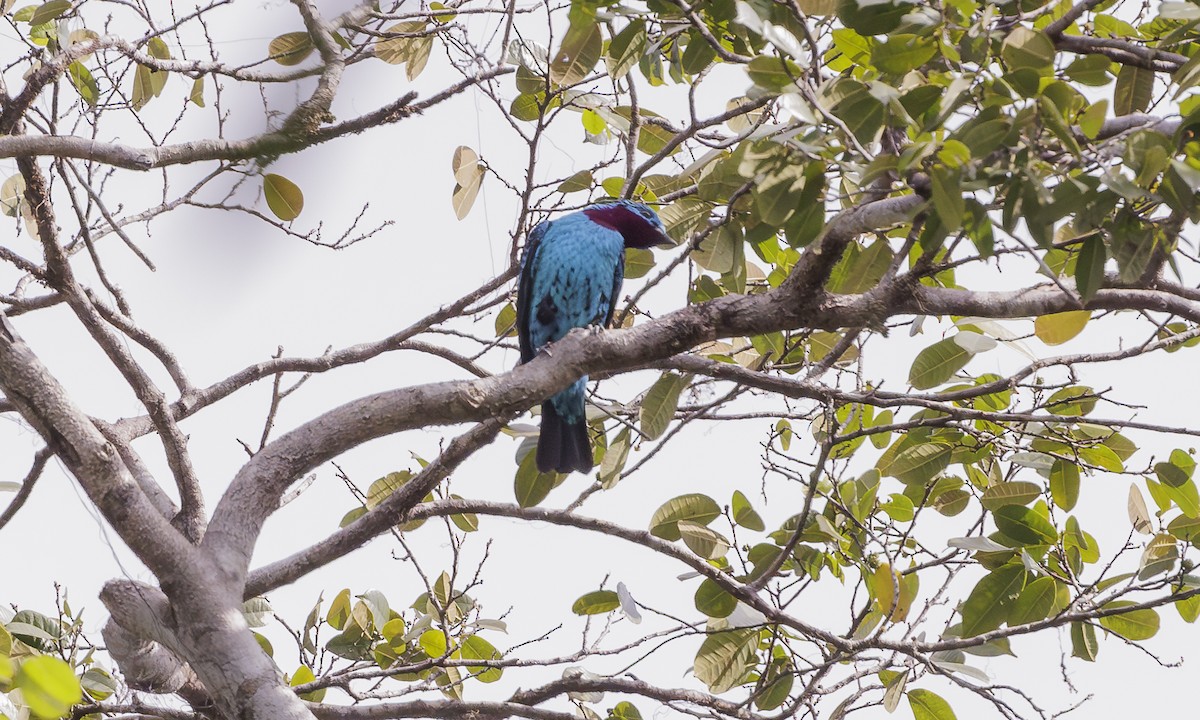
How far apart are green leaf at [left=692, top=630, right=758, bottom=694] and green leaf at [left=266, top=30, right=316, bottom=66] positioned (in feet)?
9.66

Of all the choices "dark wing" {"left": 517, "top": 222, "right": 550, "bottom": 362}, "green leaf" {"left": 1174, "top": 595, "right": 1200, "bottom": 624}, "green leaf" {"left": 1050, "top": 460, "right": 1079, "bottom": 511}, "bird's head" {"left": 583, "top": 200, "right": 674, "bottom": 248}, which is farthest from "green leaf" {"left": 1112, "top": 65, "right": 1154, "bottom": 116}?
"dark wing" {"left": 517, "top": 222, "right": 550, "bottom": 362}

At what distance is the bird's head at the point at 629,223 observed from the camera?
460 cm

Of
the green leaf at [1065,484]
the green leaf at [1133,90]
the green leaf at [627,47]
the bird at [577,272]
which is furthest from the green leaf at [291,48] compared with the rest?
the bird at [577,272]

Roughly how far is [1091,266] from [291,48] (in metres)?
1.76

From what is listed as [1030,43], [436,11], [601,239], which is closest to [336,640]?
[601,239]

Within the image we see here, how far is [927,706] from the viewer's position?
3.32 m

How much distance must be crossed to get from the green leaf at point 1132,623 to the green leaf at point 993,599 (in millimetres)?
327

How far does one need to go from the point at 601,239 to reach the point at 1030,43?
9.29 ft

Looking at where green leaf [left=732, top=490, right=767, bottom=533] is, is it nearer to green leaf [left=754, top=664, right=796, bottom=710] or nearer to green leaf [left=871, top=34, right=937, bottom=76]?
green leaf [left=754, top=664, right=796, bottom=710]

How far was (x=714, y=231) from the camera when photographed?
2.98 m

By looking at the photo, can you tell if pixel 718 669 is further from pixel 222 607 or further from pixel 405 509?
pixel 222 607

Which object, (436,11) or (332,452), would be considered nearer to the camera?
(332,452)

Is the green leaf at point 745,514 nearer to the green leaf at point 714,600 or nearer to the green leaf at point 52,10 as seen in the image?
the green leaf at point 714,600

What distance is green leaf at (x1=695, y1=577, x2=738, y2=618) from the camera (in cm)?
356
